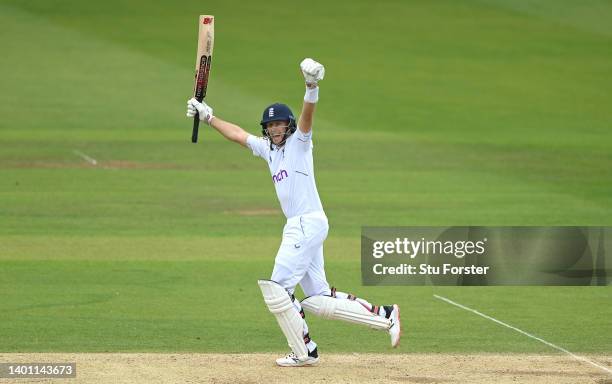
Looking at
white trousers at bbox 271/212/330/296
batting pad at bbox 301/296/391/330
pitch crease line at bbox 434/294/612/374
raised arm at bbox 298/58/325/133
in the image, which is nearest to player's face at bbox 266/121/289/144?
raised arm at bbox 298/58/325/133

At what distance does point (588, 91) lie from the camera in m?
31.9

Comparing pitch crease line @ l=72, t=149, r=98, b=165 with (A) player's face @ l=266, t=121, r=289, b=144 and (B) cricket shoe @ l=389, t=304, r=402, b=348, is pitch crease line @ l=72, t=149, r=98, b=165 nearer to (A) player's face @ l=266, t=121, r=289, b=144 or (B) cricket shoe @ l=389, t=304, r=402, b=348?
(A) player's face @ l=266, t=121, r=289, b=144

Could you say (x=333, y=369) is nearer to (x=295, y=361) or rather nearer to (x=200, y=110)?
(x=295, y=361)

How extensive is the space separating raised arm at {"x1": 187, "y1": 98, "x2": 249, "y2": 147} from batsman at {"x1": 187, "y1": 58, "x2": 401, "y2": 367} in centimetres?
15

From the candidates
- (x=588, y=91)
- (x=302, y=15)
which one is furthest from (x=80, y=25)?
(x=588, y=91)

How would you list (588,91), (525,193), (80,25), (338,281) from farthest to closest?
(80,25)
(588,91)
(525,193)
(338,281)

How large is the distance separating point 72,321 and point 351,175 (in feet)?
36.8

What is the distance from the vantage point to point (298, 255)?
1007 centimetres

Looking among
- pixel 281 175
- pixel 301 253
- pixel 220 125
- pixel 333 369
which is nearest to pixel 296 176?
pixel 281 175

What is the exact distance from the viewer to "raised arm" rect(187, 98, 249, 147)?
417 inches

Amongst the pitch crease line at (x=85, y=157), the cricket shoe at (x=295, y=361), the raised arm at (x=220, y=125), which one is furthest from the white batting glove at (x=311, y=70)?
the pitch crease line at (x=85, y=157)

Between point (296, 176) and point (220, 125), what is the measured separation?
2.94 feet

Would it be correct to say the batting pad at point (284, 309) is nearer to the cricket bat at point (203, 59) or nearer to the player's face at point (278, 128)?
the player's face at point (278, 128)

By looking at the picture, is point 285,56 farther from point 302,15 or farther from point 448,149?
point 448,149
